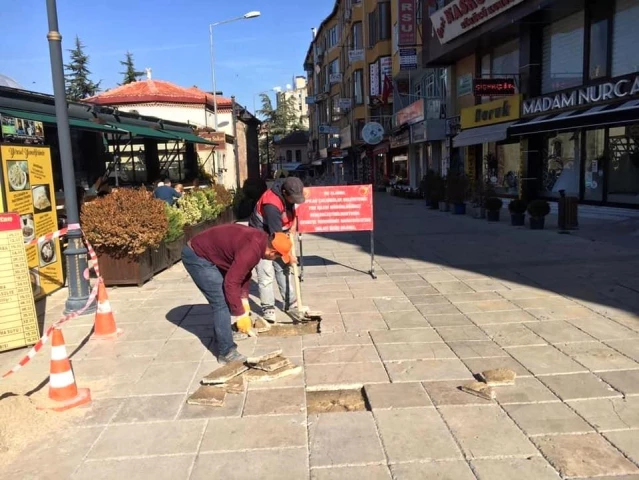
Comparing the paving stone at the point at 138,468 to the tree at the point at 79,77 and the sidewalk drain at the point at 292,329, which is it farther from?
the tree at the point at 79,77

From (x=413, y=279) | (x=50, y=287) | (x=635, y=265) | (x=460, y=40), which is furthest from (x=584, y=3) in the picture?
(x=50, y=287)

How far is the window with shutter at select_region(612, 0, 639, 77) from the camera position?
1383 centimetres

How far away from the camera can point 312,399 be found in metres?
4.07

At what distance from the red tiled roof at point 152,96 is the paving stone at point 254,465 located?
2649cm

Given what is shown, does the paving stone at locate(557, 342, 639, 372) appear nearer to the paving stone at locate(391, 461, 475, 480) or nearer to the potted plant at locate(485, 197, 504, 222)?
the paving stone at locate(391, 461, 475, 480)

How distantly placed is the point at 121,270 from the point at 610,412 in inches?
267

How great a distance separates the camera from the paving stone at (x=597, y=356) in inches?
174

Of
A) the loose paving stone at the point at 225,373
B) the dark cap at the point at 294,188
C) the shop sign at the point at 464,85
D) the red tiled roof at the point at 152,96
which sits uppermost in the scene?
the red tiled roof at the point at 152,96

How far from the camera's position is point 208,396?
13.2 ft

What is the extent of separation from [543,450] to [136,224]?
21.2 ft

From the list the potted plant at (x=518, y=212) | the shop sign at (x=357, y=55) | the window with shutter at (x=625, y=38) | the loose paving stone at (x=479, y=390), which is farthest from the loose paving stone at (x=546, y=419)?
the shop sign at (x=357, y=55)

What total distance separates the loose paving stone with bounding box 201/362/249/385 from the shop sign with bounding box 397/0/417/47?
26336 mm

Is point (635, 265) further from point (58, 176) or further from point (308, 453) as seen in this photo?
point (58, 176)

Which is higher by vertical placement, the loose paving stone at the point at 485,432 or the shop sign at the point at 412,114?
the shop sign at the point at 412,114
